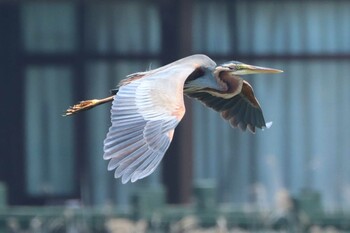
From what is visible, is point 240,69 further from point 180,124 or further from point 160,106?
point 180,124

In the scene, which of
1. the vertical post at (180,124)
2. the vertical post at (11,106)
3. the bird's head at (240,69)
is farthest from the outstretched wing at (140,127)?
the vertical post at (11,106)

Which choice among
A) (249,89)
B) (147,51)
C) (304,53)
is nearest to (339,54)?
(304,53)

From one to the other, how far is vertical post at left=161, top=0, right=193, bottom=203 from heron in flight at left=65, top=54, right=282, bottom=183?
4139mm

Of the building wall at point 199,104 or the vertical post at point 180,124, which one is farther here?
the building wall at point 199,104

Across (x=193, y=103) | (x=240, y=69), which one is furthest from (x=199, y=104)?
(x=240, y=69)

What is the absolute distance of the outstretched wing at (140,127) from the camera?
7453 mm

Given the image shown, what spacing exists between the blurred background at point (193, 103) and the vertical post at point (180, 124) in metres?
0.05

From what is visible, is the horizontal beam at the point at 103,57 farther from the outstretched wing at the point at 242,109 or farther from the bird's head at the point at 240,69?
the bird's head at the point at 240,69

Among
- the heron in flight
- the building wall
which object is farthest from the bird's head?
the building wall

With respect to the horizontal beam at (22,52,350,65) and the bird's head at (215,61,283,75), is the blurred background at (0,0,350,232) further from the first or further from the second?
the bird's head at (215,61,283,75)

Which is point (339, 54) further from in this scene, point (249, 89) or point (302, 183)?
point (249, 89)

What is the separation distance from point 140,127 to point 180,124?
5831 millimetres

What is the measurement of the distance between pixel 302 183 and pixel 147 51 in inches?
65.5

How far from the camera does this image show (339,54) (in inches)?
564
